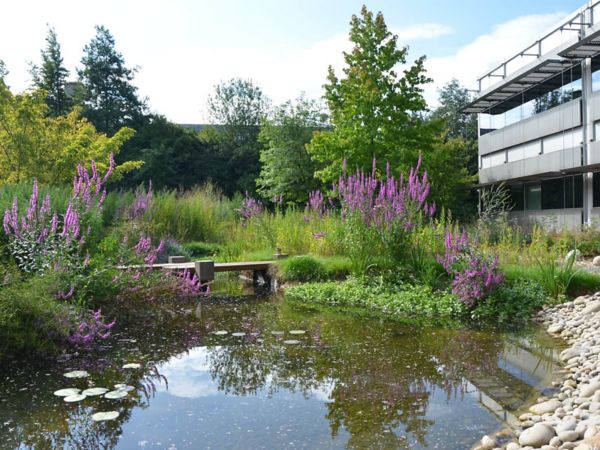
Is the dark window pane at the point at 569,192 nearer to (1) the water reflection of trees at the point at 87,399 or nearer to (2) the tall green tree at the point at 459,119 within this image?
(2) the tall green tree at the point at 459,119

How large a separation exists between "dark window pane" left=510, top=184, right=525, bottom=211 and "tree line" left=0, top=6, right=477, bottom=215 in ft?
7.46

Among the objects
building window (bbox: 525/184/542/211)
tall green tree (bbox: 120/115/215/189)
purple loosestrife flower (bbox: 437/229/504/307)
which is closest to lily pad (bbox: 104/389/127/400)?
purple loosestrife flower (bbox: 437/229/504/307)

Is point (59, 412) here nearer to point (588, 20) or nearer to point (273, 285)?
point (273, 285)

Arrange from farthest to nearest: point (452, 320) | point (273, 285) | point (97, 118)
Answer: point (97, 118)
point (273, 285)
point (452, 320)

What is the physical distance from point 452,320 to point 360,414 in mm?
3527

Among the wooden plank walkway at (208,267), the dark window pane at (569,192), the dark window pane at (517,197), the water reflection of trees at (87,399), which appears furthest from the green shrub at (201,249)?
the dark window pane at (517,197)

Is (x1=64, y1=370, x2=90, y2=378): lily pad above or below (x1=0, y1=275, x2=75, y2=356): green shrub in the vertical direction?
below

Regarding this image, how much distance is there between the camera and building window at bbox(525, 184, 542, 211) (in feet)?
74.5

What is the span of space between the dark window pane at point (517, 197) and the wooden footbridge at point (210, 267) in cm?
1700

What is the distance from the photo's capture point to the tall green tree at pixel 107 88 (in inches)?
1324

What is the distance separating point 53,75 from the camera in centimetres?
3300

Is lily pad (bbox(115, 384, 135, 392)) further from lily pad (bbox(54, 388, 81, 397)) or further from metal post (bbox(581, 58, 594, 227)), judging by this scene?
metal post (bbox(581, 58, 594, 227))

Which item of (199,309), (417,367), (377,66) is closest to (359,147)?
(377,66)

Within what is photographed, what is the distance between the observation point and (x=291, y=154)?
84.3 ft
